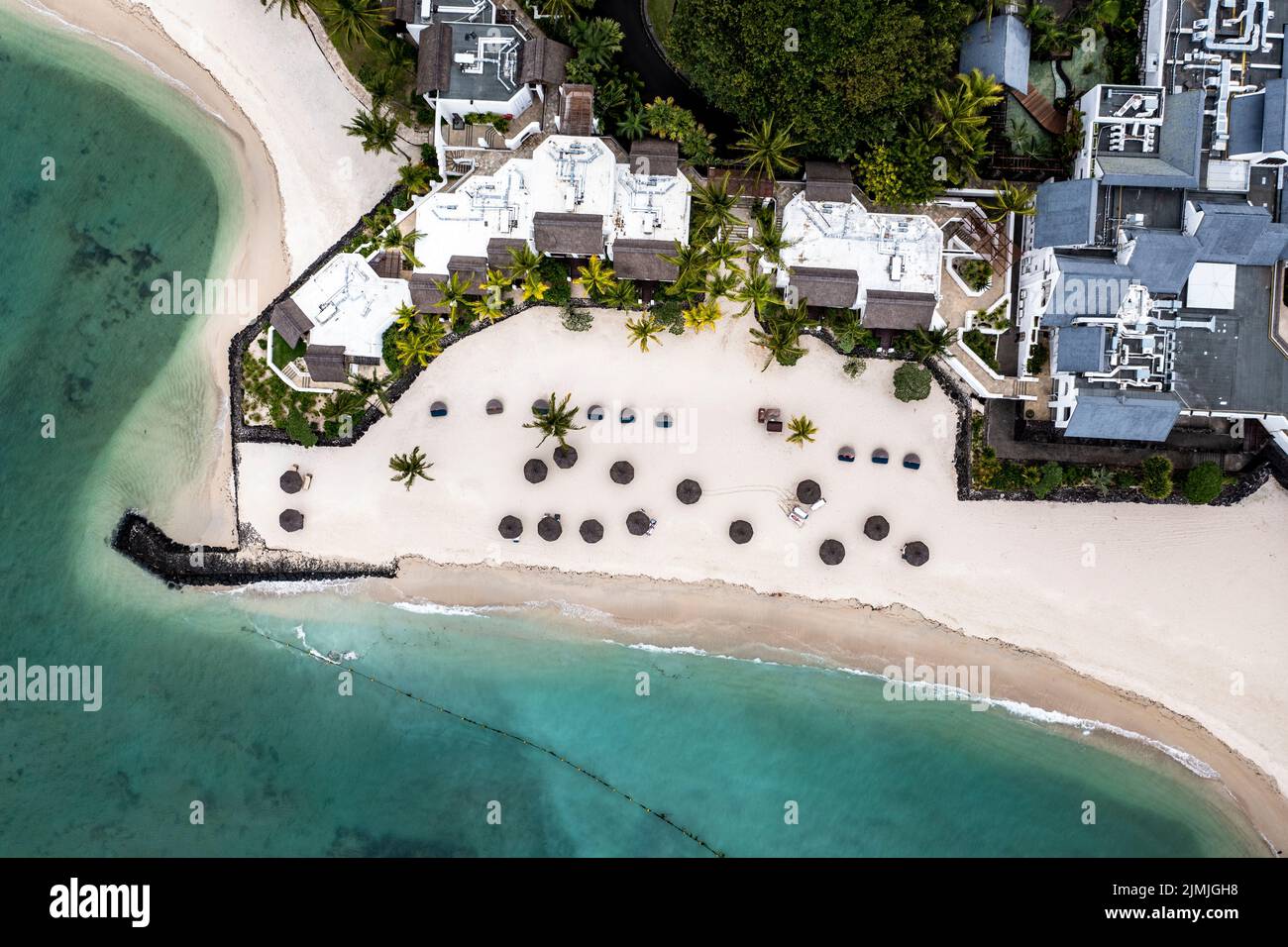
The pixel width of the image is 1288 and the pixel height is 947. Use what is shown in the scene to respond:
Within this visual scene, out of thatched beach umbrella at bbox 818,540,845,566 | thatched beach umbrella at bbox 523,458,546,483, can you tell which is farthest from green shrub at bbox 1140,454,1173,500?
thatched beach umbrella at bbox 523,458,546,483

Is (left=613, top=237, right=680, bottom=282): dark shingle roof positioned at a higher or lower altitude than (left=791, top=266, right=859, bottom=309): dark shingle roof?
higher

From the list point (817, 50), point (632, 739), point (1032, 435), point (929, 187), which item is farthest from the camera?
point (632, 739)

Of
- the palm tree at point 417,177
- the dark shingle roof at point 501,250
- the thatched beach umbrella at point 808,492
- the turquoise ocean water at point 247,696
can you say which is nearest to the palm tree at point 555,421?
the dark shingle roof at point 501,250

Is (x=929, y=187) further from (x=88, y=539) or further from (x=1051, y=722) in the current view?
(x=88, y=539)

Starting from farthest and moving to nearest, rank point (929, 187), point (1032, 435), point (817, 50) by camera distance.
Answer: point (1032, 435)
point (929, 187)
point (817, 50)

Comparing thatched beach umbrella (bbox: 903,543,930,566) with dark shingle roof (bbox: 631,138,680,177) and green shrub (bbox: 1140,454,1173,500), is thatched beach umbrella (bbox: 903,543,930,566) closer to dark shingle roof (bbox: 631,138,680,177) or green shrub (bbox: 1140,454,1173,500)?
green shrub (bbox: 1140,454,1173,500)
